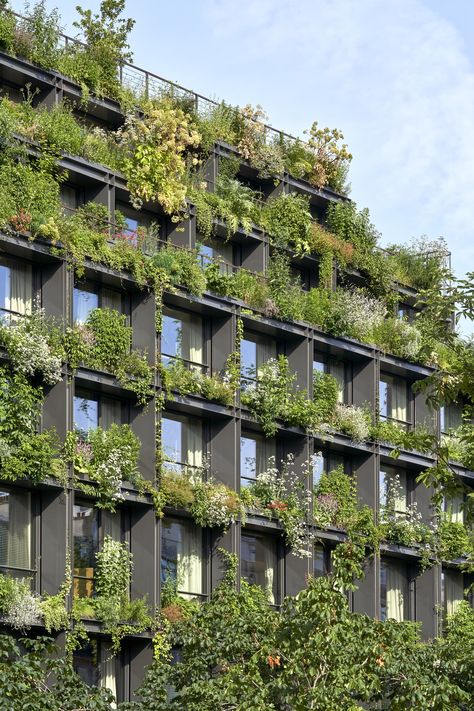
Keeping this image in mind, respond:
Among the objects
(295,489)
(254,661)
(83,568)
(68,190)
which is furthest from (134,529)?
(254,661)

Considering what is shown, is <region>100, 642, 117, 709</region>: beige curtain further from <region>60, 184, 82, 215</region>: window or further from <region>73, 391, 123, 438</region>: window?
<region>60, 184, 82, 215</region>: window

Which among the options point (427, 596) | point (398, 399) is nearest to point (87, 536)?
point (427, 596)

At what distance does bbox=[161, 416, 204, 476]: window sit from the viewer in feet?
152

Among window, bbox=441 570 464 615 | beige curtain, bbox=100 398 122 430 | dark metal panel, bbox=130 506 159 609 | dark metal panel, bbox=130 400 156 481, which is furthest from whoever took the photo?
window, bbox=441 570 464 615

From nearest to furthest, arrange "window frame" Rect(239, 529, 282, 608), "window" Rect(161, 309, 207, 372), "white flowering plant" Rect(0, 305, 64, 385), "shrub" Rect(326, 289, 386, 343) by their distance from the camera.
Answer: "white flowering plant" Rect(0, 305, 64, 385)
"window" Rect(161, 309, 207, 372)
"window frame" Rect(239, 529, 282, 608)
"shrub" Rect(326, 289, 386, 343)

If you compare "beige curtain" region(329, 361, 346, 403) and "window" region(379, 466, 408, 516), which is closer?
"window" region(379, 466, 408, 516)

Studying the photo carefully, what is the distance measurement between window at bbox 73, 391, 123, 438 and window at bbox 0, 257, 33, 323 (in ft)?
9.10

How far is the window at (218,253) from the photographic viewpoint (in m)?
48.9

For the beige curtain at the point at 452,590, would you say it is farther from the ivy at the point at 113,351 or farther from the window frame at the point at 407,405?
the ivy at the point at 113,351

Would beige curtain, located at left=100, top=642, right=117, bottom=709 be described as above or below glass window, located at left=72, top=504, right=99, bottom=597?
below

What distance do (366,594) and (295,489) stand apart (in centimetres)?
499

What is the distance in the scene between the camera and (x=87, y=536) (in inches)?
1700

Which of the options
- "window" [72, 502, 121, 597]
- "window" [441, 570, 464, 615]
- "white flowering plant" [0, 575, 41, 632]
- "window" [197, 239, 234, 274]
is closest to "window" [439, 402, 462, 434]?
"window" [441, 570, 464, 615]

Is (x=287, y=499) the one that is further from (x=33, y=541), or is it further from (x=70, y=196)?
(x=70, y=196)
